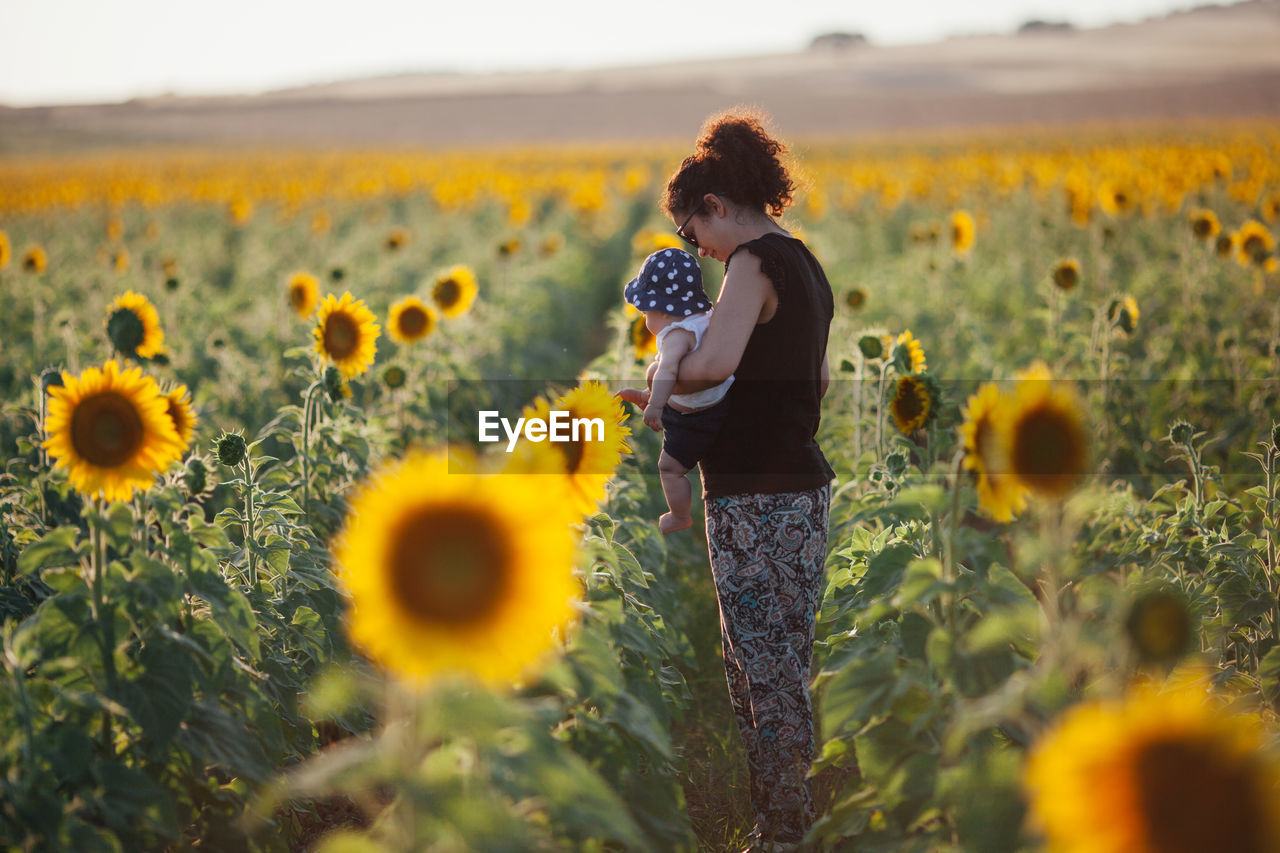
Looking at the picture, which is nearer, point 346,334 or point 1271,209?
point 346,334

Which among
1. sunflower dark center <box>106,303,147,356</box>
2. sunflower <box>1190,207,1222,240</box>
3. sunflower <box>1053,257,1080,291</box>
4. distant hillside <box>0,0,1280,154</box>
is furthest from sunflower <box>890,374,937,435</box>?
distant hillside <box>0,0,1280,154</box>

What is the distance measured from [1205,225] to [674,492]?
6.10 meters

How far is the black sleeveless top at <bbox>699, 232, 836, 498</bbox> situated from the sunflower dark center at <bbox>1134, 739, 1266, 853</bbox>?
5.25 ft

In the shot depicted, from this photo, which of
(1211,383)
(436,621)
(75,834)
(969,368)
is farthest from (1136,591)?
(1211,383)

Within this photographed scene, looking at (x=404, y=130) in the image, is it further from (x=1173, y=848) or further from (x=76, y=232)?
(x=1173, y=848)

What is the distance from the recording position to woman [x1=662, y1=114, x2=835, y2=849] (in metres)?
2.80

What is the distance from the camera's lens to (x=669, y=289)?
114 inches

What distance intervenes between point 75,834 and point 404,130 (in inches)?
3560

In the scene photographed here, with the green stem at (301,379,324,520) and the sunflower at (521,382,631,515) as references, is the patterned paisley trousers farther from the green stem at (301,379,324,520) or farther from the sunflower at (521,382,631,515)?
the green stem at (301,379,324,520)

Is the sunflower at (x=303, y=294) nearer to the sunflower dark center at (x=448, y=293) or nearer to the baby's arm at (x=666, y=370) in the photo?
the sunflower dark center at (x=448, y=293)

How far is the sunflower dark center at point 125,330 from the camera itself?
396 cm

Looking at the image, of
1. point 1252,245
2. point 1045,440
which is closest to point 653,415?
point 1045,440

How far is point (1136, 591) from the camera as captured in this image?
121 inches

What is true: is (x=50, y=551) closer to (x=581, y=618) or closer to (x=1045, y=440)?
(x=581, y=618)
